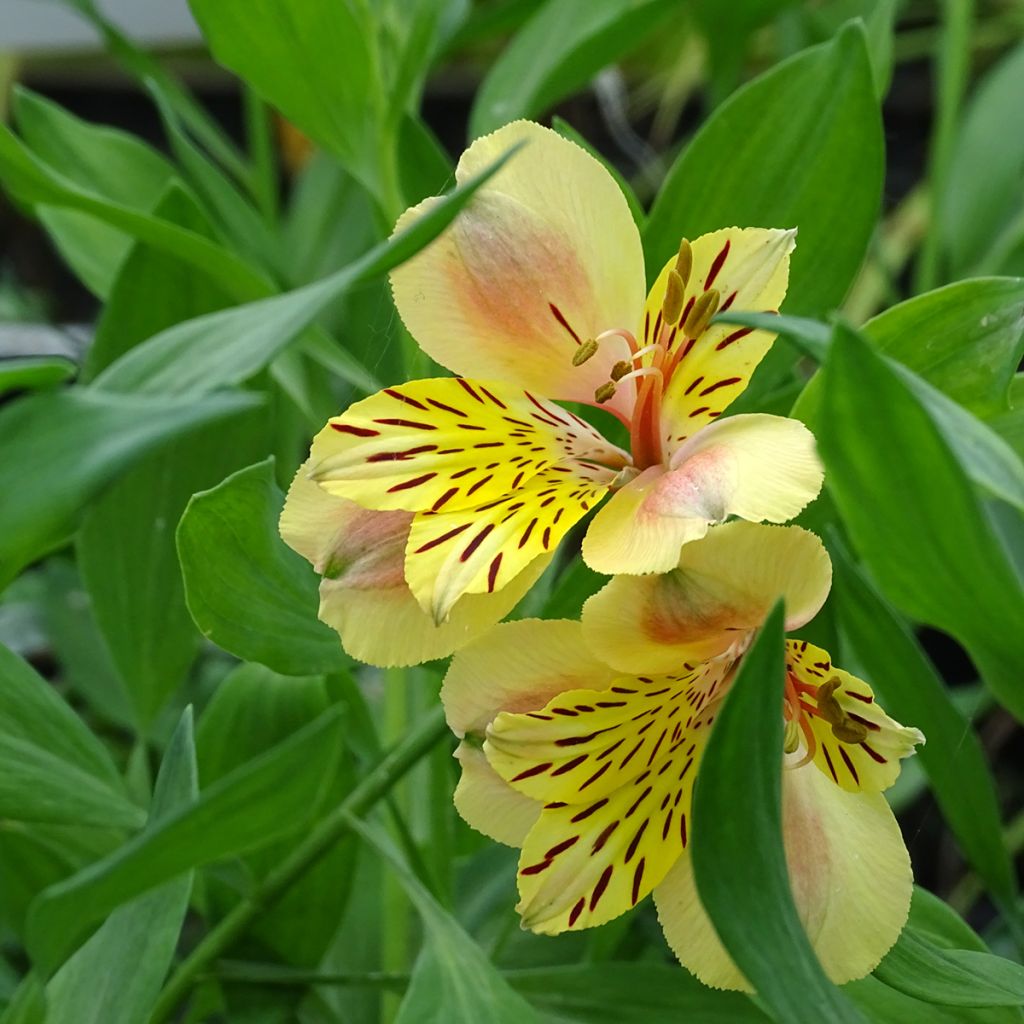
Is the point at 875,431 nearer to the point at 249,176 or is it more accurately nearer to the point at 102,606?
the point at 102,606

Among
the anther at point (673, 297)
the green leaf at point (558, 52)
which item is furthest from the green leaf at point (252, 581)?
the green leaf at point (558, 52)

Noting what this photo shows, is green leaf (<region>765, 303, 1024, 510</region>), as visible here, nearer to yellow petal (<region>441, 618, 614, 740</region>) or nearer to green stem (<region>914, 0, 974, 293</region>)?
→ yellow petal (<region>441, 618, 614, 740</region>)

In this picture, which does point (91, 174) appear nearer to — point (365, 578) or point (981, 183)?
point (365, 578)

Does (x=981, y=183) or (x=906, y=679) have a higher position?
(x=906, y=679)

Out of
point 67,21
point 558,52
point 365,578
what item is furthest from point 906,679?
point 67,21

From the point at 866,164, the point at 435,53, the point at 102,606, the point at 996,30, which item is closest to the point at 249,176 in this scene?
the point at 435,53

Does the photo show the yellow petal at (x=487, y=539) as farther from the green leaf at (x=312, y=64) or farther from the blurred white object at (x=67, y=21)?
the blurred white object at (x=67, y=21)

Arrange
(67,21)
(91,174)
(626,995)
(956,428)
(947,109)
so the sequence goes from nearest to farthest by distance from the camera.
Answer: (956,428), (626,995), (91,174), (947,109), (67,21)
